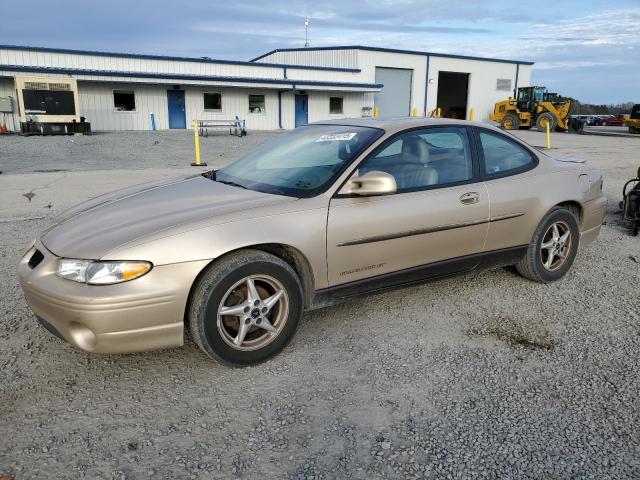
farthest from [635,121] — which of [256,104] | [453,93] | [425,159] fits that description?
[425,159]

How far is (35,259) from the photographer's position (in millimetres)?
3217

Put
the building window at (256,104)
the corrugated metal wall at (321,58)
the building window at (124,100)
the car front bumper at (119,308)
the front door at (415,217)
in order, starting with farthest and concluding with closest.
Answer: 1. the corrugated metal wall at (321,58)
2. the building window at (256,104)
3. the building window at (124,100)
4. the front door at (415,217)
5. the car front bumper at (119,308)

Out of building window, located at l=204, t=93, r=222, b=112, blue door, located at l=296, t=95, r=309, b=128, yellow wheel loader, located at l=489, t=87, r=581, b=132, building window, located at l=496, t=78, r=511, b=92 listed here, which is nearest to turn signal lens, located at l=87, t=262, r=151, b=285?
building window, located at l=204, t=93, r=222, b=112

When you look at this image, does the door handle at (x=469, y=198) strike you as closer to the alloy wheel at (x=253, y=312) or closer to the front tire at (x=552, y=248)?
the front tire at (x=552, y=248)

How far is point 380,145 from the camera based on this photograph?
3730 millimetres

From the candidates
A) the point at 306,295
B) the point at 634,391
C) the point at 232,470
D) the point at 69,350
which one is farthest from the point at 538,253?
the point at 69,350

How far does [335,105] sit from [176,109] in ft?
36.7

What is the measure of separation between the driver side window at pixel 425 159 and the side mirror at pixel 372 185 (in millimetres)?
183

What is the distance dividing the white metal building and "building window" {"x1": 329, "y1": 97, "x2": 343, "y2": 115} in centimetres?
7

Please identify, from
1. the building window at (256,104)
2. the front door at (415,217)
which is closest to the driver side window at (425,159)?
the front door at (415,217)

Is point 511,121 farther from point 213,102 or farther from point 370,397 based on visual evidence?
point 370,397

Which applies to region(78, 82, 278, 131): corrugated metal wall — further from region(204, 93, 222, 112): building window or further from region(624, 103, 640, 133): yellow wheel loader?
region(624, 103, 640, 133): yellow wheel loader

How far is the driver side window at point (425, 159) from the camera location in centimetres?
375

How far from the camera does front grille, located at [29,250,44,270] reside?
3154mm
